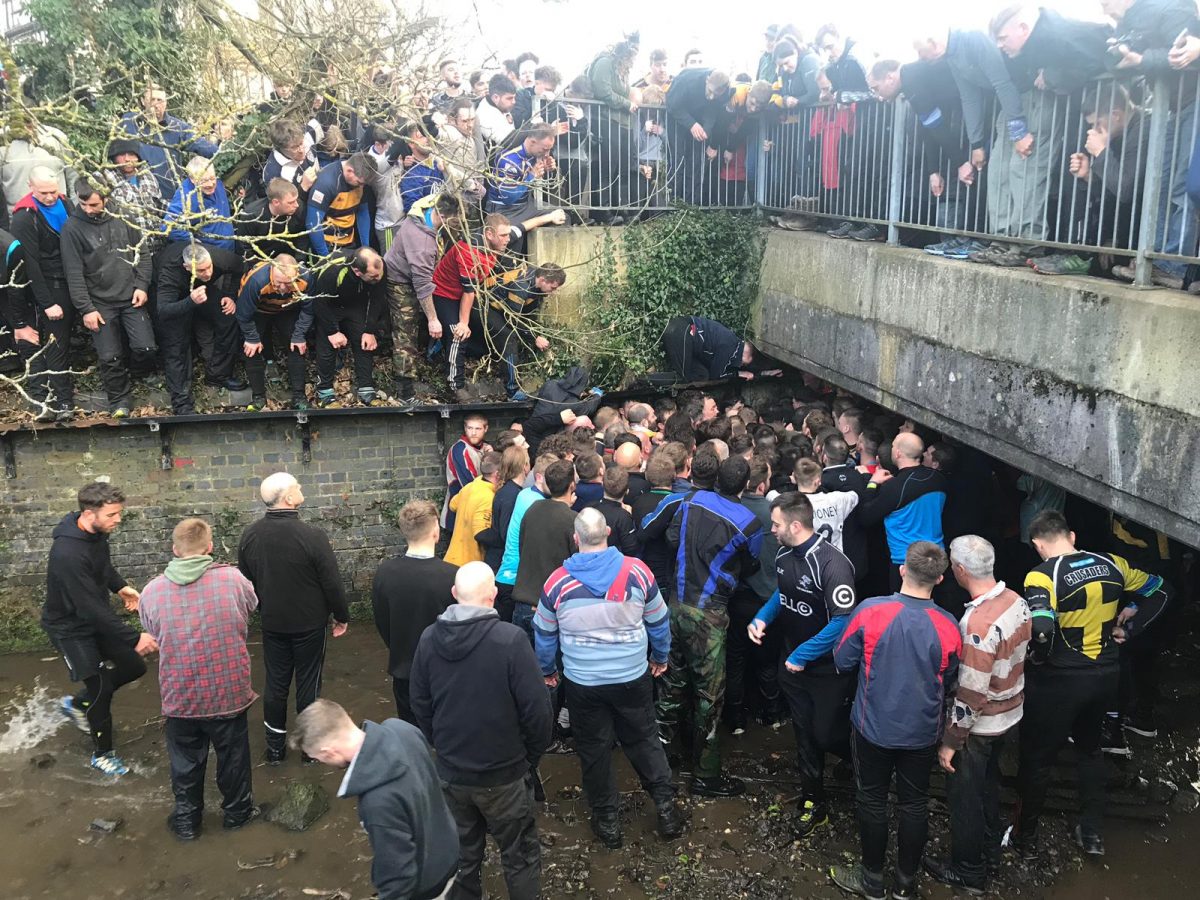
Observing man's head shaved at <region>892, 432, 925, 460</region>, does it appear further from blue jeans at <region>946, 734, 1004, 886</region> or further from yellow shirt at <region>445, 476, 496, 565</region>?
yellow shirt at <region>445, 476, 496, 565</region>

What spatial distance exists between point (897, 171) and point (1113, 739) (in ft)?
14.2

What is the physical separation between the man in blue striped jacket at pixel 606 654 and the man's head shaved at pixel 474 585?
2.76 feet

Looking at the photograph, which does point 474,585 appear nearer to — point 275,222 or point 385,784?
point 385,784

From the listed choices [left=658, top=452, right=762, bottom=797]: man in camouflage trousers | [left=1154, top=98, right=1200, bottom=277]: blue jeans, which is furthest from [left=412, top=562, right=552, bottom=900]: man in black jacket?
[left=1154, top=98, right=1200, bottom=277]: blue jeans

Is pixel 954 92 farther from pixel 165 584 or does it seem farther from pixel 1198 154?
pixel 165 584

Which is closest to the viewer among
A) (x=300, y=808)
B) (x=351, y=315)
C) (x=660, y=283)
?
(x=300, y=808)

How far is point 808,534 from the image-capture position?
541 cm

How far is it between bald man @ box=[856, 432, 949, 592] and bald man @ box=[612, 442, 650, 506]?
1547mm

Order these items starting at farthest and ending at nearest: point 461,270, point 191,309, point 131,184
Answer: point 461,270
point 191,309
point 131,184

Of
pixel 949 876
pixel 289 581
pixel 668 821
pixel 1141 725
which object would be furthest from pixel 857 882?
pixel 289 581

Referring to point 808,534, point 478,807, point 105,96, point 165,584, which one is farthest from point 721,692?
point 105,96

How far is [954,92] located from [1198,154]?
2.22 meters

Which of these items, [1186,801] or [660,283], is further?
[660,283]

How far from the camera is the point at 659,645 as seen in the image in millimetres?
5520
